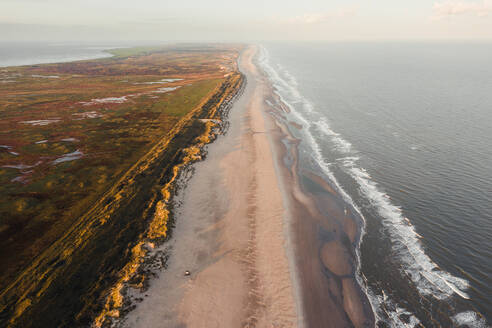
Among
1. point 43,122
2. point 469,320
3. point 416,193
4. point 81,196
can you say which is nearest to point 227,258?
point 469,320

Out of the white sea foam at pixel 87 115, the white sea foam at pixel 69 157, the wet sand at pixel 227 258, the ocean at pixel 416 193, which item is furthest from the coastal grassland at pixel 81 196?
the ocean at pixel 416 193

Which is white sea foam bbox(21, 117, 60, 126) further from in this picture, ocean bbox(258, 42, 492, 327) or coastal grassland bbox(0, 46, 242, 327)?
ocean bbox(258, 42, 492, 327)

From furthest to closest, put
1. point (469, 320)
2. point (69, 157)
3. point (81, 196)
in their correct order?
1. point (69, 157)
2. point (81, 196)
3. point (469, 320)

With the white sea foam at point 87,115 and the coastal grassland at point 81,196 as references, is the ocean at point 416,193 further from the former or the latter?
the white sea foam at point 87,115

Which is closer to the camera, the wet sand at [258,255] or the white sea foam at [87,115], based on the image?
the wet sand at [258,255]

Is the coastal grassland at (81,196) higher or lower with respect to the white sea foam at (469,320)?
higher

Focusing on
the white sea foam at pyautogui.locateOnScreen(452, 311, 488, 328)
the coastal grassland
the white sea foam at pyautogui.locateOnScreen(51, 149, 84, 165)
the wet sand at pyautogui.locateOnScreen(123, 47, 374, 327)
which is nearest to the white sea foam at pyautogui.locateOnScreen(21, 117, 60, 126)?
the coastal grassland

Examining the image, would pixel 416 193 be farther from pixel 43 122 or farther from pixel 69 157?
pixel 43 122
